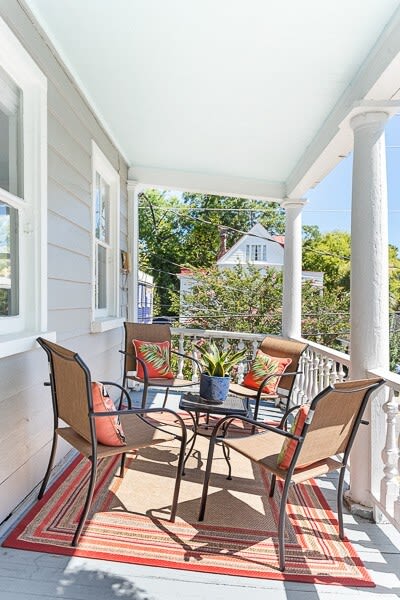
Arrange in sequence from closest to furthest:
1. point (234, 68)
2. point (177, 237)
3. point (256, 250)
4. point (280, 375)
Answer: point (234, 68), point (280, 375), point (256, 250), point (177, 237)

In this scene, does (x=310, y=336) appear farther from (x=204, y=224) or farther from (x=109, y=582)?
(x=109, y=582)

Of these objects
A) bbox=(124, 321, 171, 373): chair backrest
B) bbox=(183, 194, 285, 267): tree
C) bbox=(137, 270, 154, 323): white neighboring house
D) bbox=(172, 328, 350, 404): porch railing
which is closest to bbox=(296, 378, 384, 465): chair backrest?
bbox=(172, 328, 350, 404): porch railing

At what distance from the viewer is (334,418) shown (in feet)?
7.00

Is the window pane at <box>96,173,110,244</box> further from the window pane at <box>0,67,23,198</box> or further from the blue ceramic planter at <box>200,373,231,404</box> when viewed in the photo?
the blue ceramic planter at <box>200,373,231,404</box>

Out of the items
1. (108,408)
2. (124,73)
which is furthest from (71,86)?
(108,408)

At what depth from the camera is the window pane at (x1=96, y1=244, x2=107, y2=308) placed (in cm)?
445

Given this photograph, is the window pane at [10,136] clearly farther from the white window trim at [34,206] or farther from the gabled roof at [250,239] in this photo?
the gabled roof at [250,239]

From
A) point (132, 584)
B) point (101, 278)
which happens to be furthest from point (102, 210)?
point (132, 584)

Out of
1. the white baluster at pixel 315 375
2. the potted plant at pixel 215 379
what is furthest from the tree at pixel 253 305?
the potted plant at pixel 215 379

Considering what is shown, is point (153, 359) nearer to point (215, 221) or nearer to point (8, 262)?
point (8, 262)

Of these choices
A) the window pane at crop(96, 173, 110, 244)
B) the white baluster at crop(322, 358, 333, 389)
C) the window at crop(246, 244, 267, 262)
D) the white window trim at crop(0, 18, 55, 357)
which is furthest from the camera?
the window at crop(246, 244, 267, 262)

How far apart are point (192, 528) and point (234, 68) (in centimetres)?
276

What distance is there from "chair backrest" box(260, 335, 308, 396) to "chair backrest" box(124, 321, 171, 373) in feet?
3.57

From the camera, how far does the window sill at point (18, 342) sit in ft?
6.75
